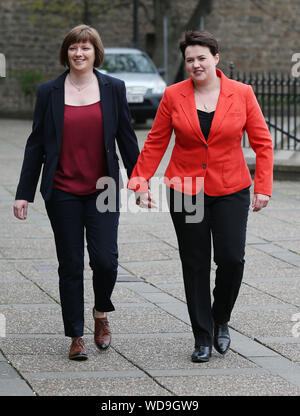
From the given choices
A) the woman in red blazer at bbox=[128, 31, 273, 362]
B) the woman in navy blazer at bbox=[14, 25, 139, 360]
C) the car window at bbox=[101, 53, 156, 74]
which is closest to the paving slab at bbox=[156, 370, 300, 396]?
the woman in red blazer at bbox=[128, 31, 273, 362]

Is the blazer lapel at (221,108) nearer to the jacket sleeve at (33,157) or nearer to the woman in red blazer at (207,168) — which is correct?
the woman in red blazer at (207,168)

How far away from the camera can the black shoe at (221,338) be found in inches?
199

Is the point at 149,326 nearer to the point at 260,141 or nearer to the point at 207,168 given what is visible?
the point at 207,168

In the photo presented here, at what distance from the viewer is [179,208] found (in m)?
4.96

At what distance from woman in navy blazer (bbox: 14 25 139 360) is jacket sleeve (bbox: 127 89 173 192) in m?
0.11

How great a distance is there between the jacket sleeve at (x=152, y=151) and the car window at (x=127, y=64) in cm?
1582

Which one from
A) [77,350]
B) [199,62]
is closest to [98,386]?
[77,350]

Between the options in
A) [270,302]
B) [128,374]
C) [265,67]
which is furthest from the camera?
[265,67]

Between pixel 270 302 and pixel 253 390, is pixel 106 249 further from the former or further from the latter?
pixel 270 302

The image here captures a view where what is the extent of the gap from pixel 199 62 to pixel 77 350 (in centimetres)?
162

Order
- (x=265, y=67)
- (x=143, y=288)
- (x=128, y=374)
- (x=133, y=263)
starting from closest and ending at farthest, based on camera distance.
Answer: (x=128, y=374) → (x=143, y=288) → (x=133, y=263) → (x=265, y=67)

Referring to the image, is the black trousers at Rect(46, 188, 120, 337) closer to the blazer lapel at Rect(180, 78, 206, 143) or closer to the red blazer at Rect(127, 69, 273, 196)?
the red blazer at Rect(127, 69, 273, 196)
